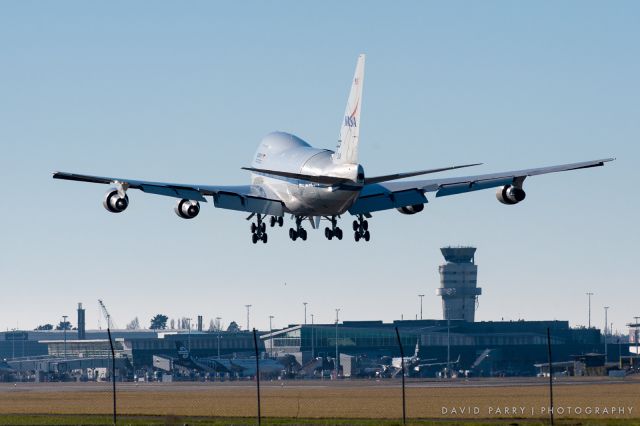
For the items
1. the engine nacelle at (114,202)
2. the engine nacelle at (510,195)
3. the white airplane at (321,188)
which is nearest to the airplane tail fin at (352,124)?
the white airplane at (321,188)

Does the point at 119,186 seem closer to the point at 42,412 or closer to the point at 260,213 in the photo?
the point at 260,213

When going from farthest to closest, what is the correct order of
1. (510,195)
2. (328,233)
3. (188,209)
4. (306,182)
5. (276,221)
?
1. (276,221)
2. (328,233)
3. (188,209)
4. (306,182)
5. (510,195)

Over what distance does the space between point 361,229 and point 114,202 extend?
2185 cm

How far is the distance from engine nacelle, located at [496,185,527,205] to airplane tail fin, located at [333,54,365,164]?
1210 centimetres

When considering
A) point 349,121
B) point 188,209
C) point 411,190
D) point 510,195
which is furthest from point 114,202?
point 510,195

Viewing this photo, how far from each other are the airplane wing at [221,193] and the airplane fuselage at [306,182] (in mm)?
985

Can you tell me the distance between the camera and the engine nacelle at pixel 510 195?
321 feet

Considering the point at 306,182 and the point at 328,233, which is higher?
the point at 306,182

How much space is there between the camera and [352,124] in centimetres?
9806

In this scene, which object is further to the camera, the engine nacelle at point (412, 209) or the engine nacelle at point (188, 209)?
the engine nacelle at point (412, 209)

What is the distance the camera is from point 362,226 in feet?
349

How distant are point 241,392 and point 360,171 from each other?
3189 inches

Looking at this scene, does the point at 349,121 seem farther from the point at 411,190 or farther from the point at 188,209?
the point at 188,209

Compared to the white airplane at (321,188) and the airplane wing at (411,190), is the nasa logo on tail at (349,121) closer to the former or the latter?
the white airplane at (321,188)
